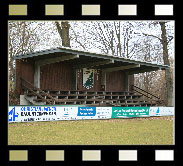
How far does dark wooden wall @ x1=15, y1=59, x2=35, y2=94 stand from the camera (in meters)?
19.5

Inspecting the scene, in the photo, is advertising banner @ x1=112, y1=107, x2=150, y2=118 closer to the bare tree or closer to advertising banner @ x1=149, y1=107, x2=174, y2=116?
advertising banner @ x1=149, y1=107, x2=174, y2=116

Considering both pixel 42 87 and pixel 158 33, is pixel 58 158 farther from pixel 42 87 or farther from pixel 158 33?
pixel 158 33

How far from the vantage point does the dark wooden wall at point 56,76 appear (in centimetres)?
2077

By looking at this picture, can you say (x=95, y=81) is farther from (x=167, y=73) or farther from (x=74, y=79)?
(x=167, y=73)

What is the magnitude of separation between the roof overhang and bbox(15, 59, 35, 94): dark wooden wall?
0.50m

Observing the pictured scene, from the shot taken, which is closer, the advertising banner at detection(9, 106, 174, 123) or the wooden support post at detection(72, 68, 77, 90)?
the advertising banner at detection(9, 106, 174, 123)

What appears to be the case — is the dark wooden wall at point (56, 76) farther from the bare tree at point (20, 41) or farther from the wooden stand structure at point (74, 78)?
the bare tree at point (20, 41)

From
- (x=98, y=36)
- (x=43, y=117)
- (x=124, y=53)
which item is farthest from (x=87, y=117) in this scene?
(x=124, y=53)

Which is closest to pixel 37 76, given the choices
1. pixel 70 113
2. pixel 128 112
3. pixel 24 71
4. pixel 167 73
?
pixel 24 71

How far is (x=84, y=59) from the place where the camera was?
68.4 ft

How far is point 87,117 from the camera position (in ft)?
52.9

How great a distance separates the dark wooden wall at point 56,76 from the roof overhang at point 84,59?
600 mm

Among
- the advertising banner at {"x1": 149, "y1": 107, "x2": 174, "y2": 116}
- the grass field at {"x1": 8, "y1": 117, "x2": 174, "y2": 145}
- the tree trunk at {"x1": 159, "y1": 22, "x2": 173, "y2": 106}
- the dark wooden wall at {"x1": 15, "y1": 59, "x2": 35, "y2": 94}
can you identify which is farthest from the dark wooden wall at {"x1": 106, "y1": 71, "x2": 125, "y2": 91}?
the grass field at {"x1": 8, "y1": 117, "x2": 174, "y2": 145}

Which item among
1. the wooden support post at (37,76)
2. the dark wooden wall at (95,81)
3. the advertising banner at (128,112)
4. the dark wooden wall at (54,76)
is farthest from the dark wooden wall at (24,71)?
the advertising banner at (128,112)
